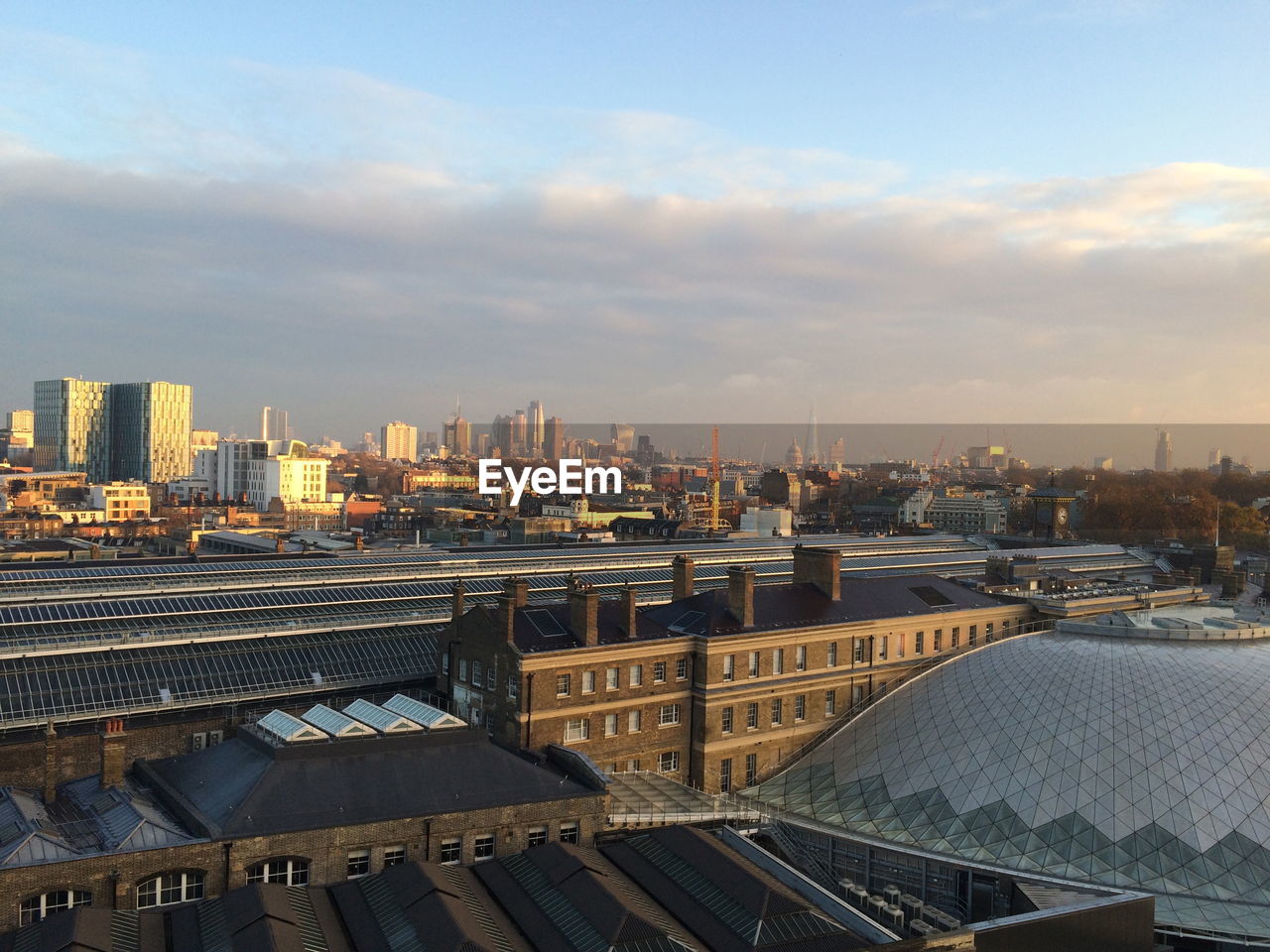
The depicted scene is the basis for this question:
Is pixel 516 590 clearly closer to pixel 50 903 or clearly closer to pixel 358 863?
pixel 358 863

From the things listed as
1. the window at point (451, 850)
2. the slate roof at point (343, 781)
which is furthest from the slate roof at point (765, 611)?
the window at point (451, 850)

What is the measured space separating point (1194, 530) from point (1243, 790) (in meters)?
158

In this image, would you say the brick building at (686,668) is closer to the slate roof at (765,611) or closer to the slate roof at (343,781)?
the slate roof at (765,611)

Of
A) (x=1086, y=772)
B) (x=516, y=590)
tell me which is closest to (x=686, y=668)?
(x=516, y=590)

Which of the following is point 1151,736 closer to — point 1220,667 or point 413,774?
point 1220,667

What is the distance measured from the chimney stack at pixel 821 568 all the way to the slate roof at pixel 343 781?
961 inches

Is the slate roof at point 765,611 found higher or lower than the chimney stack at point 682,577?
lower

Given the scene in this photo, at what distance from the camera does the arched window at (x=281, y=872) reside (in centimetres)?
3356

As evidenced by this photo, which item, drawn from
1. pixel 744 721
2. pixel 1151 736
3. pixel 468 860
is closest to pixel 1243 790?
pixel 1151 736

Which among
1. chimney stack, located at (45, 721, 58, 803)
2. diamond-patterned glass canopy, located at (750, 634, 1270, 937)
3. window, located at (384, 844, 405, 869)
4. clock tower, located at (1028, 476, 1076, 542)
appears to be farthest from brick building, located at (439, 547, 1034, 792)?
clock tower, located at (1028, 476, 1076, 542)

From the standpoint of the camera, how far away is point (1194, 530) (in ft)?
599

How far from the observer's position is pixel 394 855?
117ft

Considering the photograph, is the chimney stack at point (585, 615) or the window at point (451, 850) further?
the chimney stack at point (585, 615)

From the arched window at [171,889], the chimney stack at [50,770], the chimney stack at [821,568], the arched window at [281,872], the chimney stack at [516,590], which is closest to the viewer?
the arched window at [171,889]
